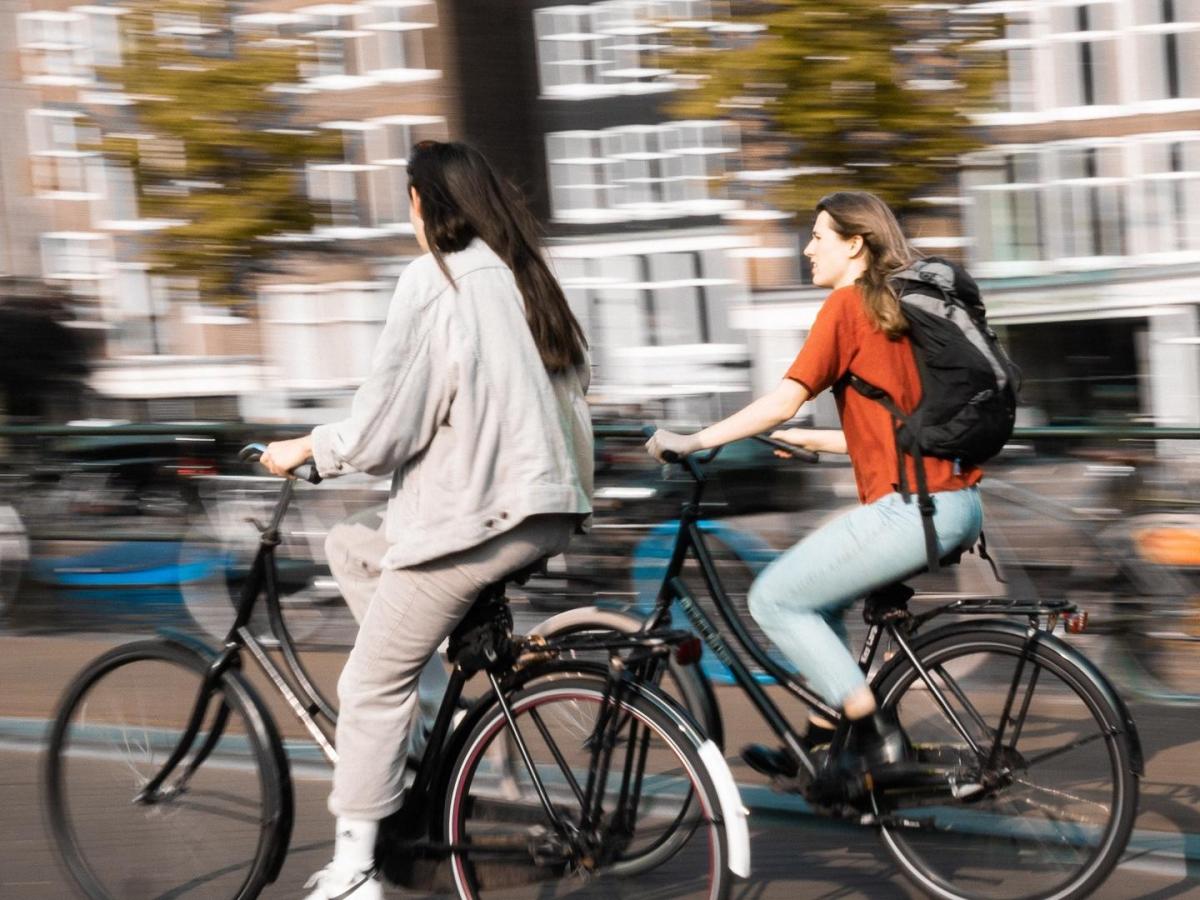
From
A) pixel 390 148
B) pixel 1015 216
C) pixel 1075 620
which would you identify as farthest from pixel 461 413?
pixel 1015 216

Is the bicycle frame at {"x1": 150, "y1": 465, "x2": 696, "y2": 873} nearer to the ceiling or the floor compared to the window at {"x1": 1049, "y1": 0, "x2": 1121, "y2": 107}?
nearer to the floor

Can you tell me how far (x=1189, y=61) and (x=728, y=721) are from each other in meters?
27.0

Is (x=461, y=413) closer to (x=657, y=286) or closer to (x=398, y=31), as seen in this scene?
(x=398, y=31)

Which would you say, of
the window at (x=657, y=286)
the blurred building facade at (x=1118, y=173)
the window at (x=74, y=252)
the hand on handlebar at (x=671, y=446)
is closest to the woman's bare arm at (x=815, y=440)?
the hand on handlebar at (x=671, y=446)

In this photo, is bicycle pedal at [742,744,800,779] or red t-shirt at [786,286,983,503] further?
bicycle pedal at [742,744,800,779]

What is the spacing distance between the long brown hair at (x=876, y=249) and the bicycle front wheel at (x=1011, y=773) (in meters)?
0.77

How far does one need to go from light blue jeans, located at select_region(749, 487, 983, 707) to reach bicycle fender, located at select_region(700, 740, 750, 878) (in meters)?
0.70

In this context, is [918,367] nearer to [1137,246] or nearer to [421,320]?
[421,320]

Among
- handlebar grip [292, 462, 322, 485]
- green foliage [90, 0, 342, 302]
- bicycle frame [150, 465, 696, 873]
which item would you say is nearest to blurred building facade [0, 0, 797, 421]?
green foliage [90, 0, 342, 302]

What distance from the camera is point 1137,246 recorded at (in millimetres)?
30219

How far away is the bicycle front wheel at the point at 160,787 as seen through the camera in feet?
12.3

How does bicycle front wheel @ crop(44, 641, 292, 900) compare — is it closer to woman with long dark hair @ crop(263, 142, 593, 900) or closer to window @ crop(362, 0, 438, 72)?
woman with long dark hair @ crop(263, 142, 593, 900)

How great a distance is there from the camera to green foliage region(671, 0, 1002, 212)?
6.89m

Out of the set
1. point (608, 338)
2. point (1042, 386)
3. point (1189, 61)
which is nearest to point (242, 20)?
point (1042, 386)
